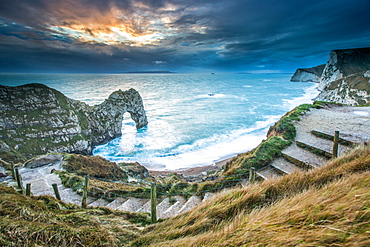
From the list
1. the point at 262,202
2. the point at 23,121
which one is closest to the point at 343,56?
the point at 262,202

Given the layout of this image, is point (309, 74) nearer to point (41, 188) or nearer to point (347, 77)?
point (347, 77)

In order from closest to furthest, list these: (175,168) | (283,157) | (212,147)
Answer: (283,157), (175,168), (212,147)

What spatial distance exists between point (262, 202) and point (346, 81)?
69566 mm

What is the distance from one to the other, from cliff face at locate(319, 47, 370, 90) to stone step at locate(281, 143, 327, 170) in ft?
295

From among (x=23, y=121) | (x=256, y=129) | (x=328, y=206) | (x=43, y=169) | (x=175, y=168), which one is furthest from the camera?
(x=256, y=129)

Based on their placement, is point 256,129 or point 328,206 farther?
point 256,129

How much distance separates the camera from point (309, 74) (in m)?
155

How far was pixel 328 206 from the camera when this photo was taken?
185 cm

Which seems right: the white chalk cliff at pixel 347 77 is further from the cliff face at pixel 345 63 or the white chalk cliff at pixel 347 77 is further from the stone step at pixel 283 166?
the stone step at pixel 283 166

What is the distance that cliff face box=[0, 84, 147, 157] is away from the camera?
21250mm

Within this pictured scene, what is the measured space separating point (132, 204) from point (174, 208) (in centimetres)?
231

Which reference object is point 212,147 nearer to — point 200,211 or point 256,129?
point 256,129

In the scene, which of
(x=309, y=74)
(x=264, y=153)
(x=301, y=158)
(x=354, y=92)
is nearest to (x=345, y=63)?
(x=354, y=92)

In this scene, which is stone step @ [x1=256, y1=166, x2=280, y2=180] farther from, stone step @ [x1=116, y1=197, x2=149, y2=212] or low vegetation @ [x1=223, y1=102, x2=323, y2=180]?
stone step @ [x1=116, y1=197, x2=149, y2=212]
